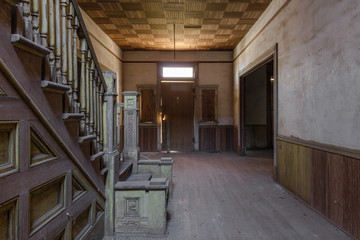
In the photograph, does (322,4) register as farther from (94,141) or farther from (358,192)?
(94,141)

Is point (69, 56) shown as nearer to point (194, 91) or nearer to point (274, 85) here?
point (274, 85)

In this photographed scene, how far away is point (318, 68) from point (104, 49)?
4.98m

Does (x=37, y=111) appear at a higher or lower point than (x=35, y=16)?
lower

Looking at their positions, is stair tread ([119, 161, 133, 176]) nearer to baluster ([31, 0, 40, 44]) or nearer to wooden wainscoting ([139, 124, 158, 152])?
baluster ([31, 0, 40, 44])

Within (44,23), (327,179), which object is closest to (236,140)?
(327,179)

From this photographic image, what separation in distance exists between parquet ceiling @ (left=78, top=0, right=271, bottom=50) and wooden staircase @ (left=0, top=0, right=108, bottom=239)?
10.1ft

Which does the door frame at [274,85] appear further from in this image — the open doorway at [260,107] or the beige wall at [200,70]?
the open doorway at [260,107]

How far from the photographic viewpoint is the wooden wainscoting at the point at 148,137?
768 centimetres

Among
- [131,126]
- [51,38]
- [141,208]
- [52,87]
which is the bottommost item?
[141,208]

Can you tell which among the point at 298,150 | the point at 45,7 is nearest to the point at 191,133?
the point at 298,150

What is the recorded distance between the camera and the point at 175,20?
17.2 ft

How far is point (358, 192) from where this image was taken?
2162mm

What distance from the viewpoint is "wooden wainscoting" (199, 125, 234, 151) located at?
774 centimetres

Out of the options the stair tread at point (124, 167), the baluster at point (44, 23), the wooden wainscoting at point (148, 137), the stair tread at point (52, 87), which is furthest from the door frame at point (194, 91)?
the baluster at point (44, 23)
